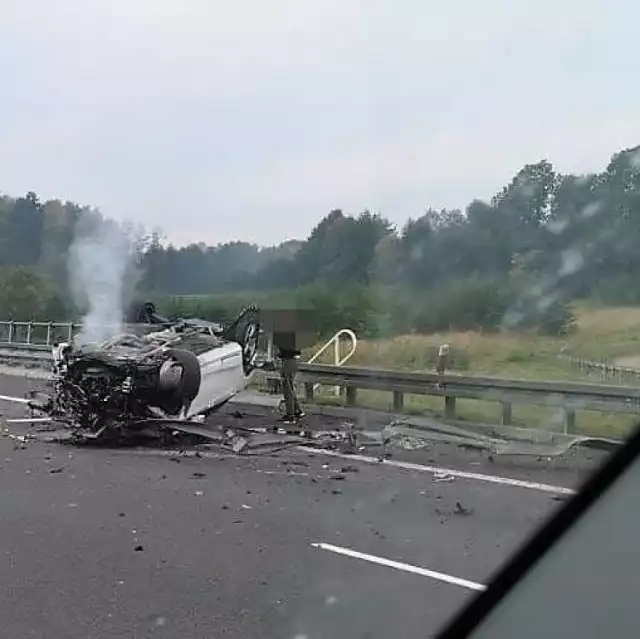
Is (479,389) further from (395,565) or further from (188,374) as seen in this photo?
(395,565)

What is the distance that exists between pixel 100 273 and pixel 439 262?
22.9 ft

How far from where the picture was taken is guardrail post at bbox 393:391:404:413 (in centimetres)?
1165

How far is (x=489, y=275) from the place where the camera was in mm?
7355

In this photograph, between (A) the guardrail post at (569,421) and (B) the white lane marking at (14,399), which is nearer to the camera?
(A) the guardrail post at (569,421)

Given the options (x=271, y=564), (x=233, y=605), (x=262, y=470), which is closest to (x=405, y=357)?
(x=262, y=470)

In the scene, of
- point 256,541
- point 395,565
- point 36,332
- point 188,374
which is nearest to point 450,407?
point 188,374

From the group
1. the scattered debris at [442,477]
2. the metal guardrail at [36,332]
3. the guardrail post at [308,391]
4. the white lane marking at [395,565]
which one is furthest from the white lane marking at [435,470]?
the metal guardrail at [36,332]

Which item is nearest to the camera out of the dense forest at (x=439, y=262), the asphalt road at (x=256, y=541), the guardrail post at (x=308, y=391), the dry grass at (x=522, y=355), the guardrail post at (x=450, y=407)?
the asphalt road at (x=256, y=541)

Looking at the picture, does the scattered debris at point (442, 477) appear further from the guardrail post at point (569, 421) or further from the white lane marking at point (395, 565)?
the white lane marking at point (395, 565)

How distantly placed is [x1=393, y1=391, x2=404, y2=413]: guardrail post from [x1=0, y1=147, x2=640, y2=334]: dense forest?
181 cm

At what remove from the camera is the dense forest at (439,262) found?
5961 mm

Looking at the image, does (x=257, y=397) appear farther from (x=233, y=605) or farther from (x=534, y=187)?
(x=233, y=605)

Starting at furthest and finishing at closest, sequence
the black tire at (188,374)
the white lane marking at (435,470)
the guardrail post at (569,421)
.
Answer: the black tire at (188,374) → the white lane marking at (435,470) → the guardrail post at (569,421)

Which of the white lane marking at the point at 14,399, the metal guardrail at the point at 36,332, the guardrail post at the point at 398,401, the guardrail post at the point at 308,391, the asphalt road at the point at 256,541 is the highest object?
the metal guardrail at the point at 36,332
